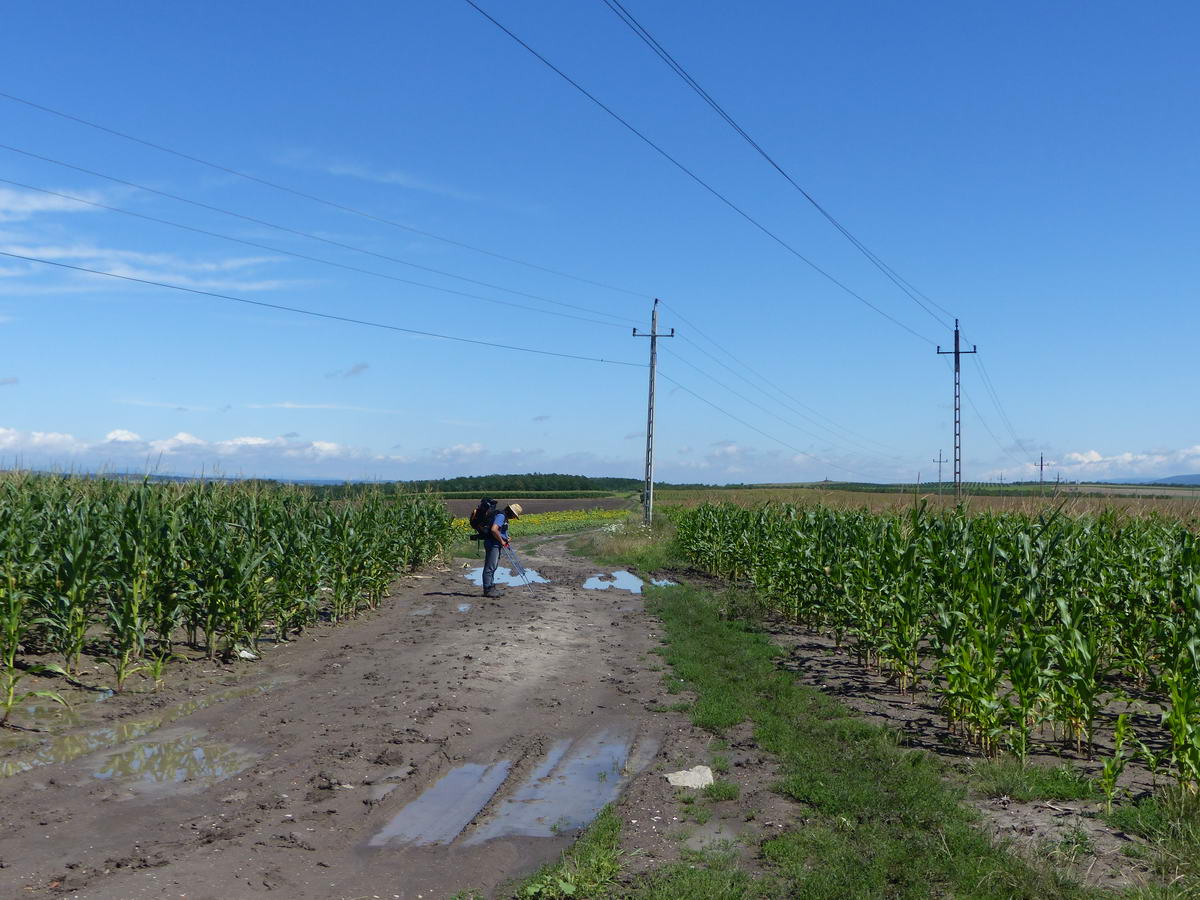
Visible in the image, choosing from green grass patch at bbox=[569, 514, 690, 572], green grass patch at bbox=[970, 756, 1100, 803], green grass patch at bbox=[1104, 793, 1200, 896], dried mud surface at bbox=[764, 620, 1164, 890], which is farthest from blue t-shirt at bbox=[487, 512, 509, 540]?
green grass patch at bbox=[1104, 793, 1200, 896]

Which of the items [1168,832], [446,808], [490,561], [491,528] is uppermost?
[491,528]

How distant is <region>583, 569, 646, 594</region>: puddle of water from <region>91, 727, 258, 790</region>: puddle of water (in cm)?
1522

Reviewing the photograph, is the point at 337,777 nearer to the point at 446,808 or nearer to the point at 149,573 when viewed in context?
the point at 446,808

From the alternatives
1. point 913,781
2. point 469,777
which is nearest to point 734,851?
point 913,781

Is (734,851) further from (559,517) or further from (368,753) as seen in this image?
(559,517)

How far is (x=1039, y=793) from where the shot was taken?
292 inches

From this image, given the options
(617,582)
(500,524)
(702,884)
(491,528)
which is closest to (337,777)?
(702,884)

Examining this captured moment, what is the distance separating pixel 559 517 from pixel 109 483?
46.8 meters

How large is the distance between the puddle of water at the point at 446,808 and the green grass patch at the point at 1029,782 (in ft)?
14.1

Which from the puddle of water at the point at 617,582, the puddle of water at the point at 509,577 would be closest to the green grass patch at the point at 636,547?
the puddle of water at the point at 617,582

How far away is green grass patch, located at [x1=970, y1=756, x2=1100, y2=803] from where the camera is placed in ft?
24.4

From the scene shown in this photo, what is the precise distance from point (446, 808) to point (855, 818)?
3.33m

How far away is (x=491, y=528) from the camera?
66.1 ft

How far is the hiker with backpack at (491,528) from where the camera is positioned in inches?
796
